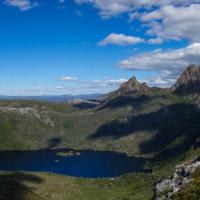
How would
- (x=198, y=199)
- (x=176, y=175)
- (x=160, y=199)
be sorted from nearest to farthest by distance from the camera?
(x=198, y=199), (x=160, y=199), (x=176, y=175)

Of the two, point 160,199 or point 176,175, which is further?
point 176,175

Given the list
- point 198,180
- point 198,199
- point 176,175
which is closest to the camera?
point 198,199

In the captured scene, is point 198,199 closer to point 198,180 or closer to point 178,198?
point 178,198

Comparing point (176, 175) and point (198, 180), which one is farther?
point (176, 175)

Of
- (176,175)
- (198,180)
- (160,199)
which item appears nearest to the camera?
(198,180)

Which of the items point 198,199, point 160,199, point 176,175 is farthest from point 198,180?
point 176,175

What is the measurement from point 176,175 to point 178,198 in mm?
82042

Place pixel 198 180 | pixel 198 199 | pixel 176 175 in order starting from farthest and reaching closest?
pixel 176 175, pixel 198 180, pixel 198 199

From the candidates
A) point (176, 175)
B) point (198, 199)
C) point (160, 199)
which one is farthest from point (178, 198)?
point (176, 175)

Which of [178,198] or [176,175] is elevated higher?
[178,198]

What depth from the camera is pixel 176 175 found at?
152 metres

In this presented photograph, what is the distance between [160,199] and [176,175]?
60.8 metres

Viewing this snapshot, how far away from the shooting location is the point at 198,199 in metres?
71.6

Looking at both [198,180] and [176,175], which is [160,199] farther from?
[176,175]
